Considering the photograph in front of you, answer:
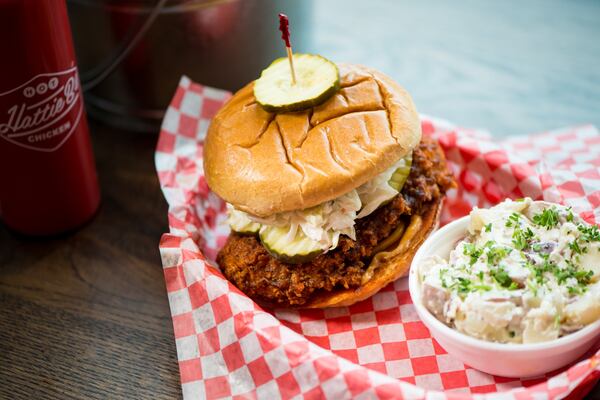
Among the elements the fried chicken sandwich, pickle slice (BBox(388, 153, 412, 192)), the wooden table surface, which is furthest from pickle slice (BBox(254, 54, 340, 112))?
the wooden table surface

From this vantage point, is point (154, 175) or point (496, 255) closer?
point (496, 255)

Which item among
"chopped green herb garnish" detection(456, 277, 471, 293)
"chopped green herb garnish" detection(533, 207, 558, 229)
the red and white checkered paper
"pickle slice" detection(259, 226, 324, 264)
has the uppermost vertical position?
"chopped green herb garnish" detection(533, 207, 558, 229)

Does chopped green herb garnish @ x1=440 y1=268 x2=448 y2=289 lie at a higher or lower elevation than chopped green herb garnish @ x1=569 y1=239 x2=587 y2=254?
lower

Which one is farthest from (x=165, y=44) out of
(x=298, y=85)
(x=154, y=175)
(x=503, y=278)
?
A: (x=503, y=278)

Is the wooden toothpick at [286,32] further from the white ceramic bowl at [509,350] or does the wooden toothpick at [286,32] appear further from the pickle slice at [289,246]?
the white ceramic bowl at [509,350]

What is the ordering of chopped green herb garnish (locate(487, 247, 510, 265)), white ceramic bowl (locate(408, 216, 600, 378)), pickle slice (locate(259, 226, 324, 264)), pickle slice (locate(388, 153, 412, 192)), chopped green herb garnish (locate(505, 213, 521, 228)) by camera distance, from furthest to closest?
pickle slice (locate(388, 153, 412, 192)), pickle slice (locate(259, 226, 324, 264)), chopped green herb garnish (locate(505, 213, 521, 228)), chopped green herb garnish (locate(487, 247, 510, 265)), white ceramic bowl (locate(408, 216, 600, 378))

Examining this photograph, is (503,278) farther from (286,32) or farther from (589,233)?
(286,32)

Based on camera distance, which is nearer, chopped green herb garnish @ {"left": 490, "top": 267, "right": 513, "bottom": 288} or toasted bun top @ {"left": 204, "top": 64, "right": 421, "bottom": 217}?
chopped green herb garnish @ {"left": 490, "top": 267, "right": 513, "bottom": 288}

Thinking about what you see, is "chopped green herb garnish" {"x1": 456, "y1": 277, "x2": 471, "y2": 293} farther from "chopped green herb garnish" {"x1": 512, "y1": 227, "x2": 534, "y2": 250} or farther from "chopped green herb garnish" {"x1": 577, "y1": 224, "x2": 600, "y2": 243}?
"chopped green herb garnish" {"x1": 577, "y1": 224, "x2": 600, "y2": 243}
